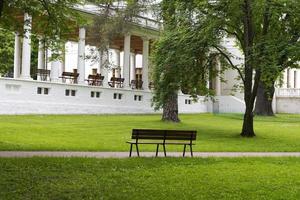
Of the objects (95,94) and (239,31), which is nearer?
(239,31)

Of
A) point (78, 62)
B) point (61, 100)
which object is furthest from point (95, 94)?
point (61, 100)

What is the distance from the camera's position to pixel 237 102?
2478 inches

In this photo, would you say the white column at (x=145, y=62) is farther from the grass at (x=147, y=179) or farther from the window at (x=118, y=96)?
the grass at (x=147, y=179)

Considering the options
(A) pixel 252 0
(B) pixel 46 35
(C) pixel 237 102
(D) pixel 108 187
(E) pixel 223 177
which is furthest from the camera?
(C) pixel 237 102

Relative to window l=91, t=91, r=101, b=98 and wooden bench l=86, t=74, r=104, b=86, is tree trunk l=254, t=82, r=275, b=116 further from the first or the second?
window l=91, t=91, r=101, b=98

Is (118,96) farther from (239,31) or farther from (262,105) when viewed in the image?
(239,31)

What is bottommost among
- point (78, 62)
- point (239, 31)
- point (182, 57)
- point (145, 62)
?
point (182, 57)

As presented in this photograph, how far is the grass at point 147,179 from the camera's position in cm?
978

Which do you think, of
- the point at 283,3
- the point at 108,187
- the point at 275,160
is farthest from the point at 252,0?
the point at 108,187

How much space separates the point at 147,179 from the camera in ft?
37.8

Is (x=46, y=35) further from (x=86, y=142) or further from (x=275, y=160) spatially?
(x=275, y=160)

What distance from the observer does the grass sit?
385 inches

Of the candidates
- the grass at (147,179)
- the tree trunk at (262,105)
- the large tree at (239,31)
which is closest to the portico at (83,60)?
the large tree at (239,31)

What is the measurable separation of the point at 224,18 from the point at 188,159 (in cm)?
1180
